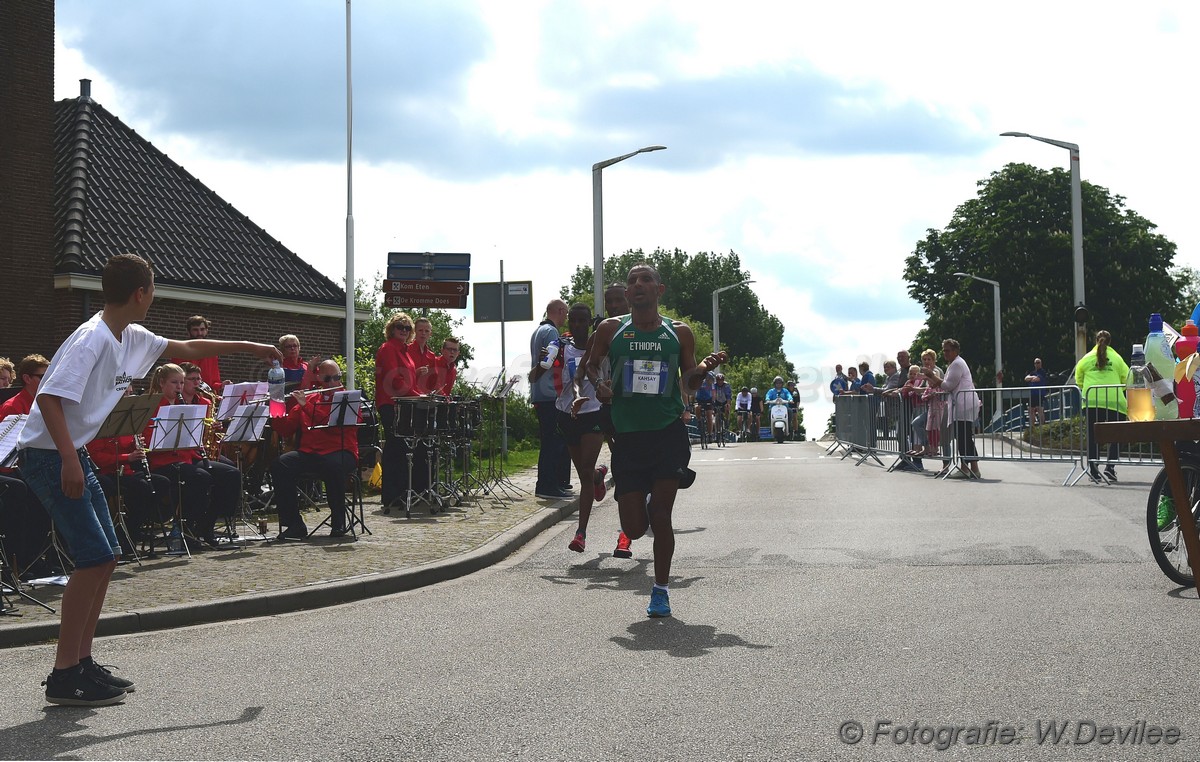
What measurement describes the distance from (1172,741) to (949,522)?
8.02 m

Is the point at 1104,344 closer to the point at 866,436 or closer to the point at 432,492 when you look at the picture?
the point at 866,436

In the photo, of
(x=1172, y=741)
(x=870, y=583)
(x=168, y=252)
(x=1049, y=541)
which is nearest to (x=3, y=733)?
(x=1172, y=741)

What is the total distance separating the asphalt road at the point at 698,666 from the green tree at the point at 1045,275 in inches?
1772

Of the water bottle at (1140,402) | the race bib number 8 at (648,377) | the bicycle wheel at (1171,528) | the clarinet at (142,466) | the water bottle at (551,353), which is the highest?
the water bottle at (551,353)

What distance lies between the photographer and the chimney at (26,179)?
19969 millimetres

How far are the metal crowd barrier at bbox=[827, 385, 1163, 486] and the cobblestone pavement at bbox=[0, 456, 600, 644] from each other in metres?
7.74

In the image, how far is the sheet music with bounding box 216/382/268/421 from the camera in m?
12.3

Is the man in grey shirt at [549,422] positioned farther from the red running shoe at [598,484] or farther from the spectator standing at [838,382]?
the spectator standing at [838,382]

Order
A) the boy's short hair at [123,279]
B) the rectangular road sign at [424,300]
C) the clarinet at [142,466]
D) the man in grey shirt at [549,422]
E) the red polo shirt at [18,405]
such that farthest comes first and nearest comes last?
the rectangular road sign at [424,300] → the man in grey shirt at [549,422] → the clarinet at [142,466] → the red polo shirt at [18,405] → the boy's short hair at [123,279]

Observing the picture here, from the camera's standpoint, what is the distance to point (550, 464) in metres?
15.8

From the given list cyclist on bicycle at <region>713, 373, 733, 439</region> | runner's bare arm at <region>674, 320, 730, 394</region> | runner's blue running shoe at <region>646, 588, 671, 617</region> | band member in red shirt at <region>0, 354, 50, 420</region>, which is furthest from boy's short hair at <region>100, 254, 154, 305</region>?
cyclist on bicycle at <region>713, 373, 733, 439</region>

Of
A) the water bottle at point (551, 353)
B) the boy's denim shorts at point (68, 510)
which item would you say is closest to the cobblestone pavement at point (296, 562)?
the water bottle at point (551, 353)

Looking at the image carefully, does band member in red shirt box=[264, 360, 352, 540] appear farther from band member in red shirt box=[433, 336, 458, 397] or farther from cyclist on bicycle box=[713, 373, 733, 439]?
cyclist on bicycle box=[713, 373, 733, 439]

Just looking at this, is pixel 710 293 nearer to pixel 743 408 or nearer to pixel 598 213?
pixel 743 408
